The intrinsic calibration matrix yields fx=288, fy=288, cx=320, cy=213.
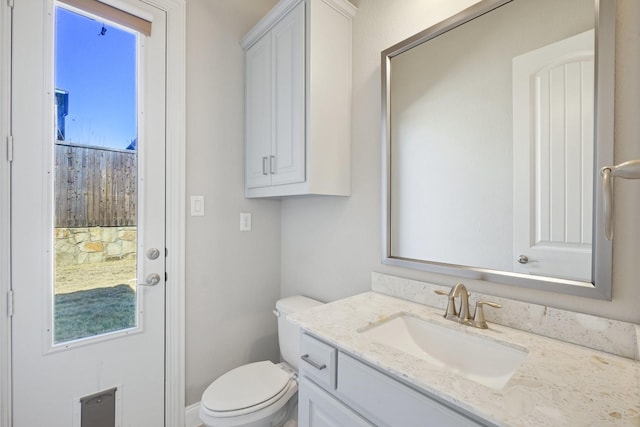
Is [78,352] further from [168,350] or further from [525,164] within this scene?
[525,164]

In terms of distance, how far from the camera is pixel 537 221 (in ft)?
3.11

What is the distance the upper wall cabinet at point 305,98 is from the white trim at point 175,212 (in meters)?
0.42

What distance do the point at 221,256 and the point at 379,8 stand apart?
1.60 metres

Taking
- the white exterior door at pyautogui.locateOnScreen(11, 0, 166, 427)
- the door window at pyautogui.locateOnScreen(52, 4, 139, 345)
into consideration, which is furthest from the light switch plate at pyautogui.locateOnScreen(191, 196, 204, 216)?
the door window at pyautogui.locateOnScreen(52, 4, 139, 345)

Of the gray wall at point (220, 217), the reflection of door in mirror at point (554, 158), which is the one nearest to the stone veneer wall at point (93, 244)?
the gray wall at point (220, 217)

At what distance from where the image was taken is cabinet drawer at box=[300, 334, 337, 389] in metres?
0.90

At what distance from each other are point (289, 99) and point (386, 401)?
4.34 ft

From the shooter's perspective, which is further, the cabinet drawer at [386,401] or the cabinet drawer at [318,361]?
the cabinet drawer at [318,361]

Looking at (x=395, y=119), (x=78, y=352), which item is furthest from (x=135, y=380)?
(x=395, y=119)

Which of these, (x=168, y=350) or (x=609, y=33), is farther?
(x=168, y=350)

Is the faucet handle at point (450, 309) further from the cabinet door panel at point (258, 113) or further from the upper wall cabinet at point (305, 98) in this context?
the cabinet door panel at point (258, 113)

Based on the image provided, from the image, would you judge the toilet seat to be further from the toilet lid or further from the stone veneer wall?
the stone veneer wall

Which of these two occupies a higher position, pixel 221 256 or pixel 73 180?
pixel 73 180

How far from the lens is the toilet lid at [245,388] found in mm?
1267
